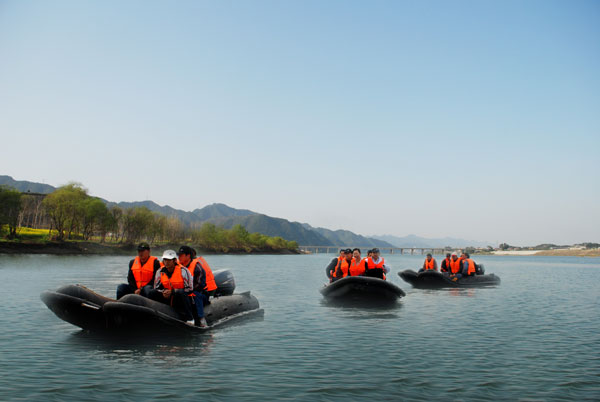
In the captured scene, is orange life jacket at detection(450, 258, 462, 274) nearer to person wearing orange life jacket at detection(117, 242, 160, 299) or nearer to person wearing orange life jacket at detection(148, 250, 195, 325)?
person wearing orange life jacket at detection(148, 250, 195, 325)

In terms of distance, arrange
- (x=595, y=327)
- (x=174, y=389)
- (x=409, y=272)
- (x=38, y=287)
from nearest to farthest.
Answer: (x=174, y=389), (x=595, y=327), (x=38, y=287), (x=409, y=272)

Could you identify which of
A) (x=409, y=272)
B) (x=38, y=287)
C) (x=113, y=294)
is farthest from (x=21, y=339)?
(x=409, y=272)

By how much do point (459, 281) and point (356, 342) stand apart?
2361cm

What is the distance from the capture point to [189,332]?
47.9 feet

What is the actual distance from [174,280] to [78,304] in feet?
8.43

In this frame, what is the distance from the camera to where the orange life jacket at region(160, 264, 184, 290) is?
1419cm

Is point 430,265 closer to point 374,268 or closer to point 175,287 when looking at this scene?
point 374,268

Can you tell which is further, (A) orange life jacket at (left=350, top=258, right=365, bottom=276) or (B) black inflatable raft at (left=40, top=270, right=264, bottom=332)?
(A) orange life jacket at (left=350, top=258, right=365, bottom=276)

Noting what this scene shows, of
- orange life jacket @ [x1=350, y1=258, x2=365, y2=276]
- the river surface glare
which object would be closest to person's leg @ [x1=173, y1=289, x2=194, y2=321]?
the river surface glare

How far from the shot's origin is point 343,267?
24.8m

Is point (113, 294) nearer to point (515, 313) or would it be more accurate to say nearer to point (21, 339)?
point (21, 339)

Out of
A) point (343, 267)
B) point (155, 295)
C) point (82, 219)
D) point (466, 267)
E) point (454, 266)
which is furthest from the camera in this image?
point (82, 219)

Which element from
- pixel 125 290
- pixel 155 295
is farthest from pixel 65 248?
pixel 155 295

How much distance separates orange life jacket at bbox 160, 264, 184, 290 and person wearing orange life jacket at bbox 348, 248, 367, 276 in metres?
11.2
